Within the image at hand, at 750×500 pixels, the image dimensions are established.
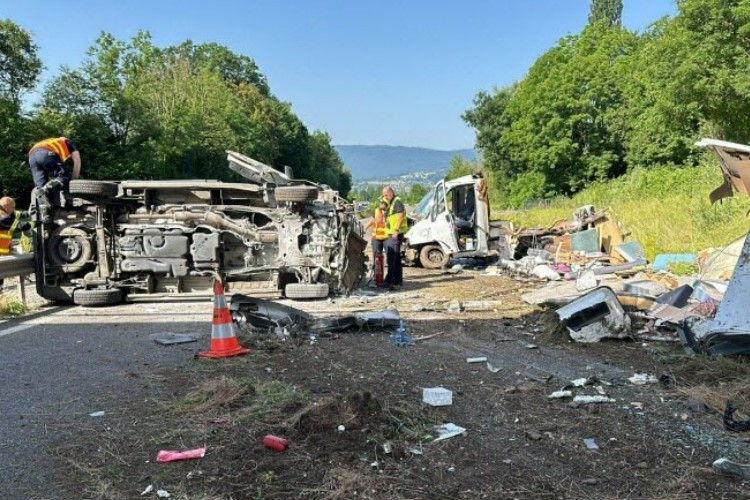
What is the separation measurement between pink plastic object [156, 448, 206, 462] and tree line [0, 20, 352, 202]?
27558 mm

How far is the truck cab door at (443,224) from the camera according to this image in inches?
524

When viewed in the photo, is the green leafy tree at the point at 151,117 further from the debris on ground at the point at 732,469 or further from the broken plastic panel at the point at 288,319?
the debris on ground at the point at 732,469

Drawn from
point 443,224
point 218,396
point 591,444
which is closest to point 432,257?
point 443,224

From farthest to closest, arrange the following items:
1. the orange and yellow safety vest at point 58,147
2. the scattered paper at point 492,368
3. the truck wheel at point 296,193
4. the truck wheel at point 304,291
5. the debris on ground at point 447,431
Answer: the truck wheel at point 304,291 → the truck wheel at point 296,193 → the orange and yellow safety vest at point 58,147 → the scattered paper at point 492,368 → the debris on ground at point 447,431

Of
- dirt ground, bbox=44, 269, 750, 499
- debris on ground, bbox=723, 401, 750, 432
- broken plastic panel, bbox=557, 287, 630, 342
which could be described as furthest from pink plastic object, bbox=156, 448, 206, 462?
broken plastic panel, bbox=557, 287, 630, 342

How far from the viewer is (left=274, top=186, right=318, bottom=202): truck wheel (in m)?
7.80

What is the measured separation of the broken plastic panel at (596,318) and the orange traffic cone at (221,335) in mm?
3407

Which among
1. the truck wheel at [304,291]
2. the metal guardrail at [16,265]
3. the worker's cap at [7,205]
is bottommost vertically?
the truck wheel at [304,291]

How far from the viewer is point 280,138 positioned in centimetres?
5569

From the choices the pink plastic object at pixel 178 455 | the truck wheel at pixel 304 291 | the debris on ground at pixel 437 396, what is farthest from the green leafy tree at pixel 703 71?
the pink plastic object at pixel 178 455

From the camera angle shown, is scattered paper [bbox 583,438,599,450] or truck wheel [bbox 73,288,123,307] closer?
scattered paper [bbox 583,438,599,450]

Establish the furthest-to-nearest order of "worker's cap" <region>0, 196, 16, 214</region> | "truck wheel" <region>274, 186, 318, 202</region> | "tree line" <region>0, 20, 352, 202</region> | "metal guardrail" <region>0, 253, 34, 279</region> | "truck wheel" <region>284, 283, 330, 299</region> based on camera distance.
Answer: "tree line" <region>0, 20, 352, 202</region>
"worker's cap" <region>0, 196, 16, 214</region>
"truck wheel" <region>284, 283, 330, 299</region>
"truck wheel" <region>274, 186, 318, 202</region>
"metal guardrail" <region>0, 253, 34, 279</region>

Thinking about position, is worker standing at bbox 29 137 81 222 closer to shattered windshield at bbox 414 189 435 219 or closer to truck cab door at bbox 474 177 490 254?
shattered windshield at bbox 414 189 435 219

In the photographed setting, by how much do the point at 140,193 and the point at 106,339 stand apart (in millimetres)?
2898
